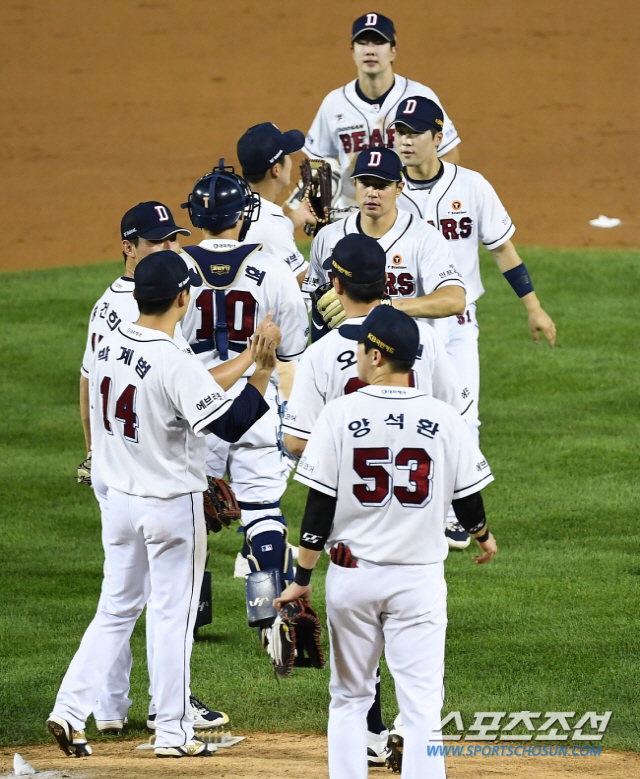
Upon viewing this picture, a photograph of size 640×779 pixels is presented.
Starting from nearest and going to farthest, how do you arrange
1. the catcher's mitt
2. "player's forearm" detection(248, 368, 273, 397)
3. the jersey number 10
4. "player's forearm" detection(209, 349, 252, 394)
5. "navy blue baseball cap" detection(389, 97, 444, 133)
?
the jersey number 10, the catcher's mitt, "player's forearm" detection(248, 368, 273, 397), "player's forearm" detection(209, 349, 252, 394), "navy blue baseball cap" detection(389, 97, 444, 133)

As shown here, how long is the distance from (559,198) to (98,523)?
11515mm

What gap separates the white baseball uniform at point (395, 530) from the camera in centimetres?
399

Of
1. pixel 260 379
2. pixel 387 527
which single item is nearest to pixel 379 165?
pixel 260 379

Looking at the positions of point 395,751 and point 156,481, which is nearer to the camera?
point 156,481

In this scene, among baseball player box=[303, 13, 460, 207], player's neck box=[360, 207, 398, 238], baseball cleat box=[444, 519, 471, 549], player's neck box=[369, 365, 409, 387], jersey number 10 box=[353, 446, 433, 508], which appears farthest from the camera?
baseball player box=[303, 13, 460, 207]

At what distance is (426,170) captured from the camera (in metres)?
7.09

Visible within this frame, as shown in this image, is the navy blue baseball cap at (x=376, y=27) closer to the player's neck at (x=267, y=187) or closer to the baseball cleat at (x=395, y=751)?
the player's neck at (x=267, y=187)

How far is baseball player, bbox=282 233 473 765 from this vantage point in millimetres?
4512

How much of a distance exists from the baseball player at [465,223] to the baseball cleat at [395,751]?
2540 mm

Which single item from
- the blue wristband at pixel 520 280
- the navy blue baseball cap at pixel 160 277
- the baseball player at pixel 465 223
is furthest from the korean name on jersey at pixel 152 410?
the blue wristband at pixel 520 280

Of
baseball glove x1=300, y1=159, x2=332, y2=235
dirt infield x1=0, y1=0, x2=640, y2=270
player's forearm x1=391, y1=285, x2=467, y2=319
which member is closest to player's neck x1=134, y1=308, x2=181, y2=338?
player's forearm x1=391, y1=285, x2=467, y2=319

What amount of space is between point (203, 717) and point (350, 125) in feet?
14.7

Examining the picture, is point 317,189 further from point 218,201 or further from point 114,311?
point 114,311

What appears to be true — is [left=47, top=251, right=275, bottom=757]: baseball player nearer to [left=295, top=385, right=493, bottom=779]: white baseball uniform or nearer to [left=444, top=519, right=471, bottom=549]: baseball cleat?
[left=295, top=385, right=493, bottom=779]: white baseball uniform
